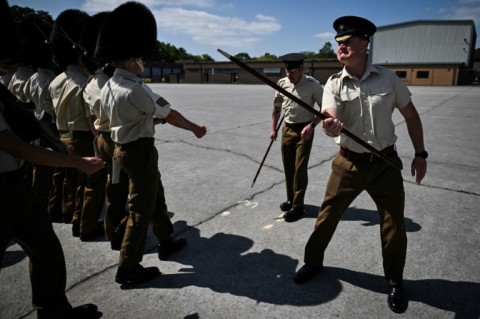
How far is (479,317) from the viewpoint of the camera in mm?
2234

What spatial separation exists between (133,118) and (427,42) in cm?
5649

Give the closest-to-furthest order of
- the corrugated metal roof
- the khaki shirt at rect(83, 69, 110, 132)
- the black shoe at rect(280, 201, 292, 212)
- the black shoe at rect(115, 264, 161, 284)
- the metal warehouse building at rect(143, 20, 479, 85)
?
the black shoe at rect(115, 264, 161, 284) < the khaki shirt at rect(83, 69, 110, 132) < the black shoe at rect(280, 201, 292, 212) < the metal warehouse building at rect(143, 20, 479, 85) < the corrugated metal roof

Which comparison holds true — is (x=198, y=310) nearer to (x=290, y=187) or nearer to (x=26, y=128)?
(x=26, y=128)

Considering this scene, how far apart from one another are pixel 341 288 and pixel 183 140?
6188 mm

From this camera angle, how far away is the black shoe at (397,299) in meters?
2.31

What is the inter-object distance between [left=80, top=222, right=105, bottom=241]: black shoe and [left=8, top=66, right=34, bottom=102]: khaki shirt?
7.50ft

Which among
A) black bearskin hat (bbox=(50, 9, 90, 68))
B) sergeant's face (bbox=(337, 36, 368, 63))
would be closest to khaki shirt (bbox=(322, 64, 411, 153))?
sergeant's face (bbox=(337, 36, 368, 63))

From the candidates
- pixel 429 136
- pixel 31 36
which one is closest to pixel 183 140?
pixel 31 36

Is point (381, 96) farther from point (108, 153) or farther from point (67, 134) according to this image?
point (67, 134)

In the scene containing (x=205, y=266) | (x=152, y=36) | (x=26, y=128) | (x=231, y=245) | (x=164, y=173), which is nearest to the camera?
(x=26, y=128)

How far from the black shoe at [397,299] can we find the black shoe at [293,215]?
58.8 inches

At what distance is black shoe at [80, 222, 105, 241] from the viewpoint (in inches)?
133

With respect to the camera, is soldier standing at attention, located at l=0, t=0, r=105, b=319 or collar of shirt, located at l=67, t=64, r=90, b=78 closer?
soldier standing at attention, located at l=0, t=0, r=105, b=319

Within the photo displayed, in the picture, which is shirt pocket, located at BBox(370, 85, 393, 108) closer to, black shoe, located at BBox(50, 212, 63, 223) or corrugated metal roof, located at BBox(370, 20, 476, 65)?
black shoe, located at BBox(50, 212, 63, 223)
